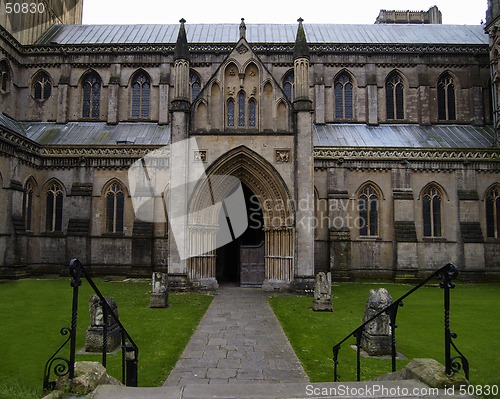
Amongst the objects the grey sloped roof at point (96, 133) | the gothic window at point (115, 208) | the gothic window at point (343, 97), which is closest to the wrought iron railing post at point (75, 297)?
the gothic window at point (115, 208)

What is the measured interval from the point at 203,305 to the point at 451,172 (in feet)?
58.5

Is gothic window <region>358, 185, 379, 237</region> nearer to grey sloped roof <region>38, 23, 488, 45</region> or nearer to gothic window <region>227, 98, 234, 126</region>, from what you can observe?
gothic window <region>227, 98, 234, 126</region>

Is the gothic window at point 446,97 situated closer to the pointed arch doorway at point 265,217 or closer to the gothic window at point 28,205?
the pointed arch doorway at point 265,217

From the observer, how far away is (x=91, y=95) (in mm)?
30812

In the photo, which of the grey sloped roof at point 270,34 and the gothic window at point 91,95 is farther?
the grey sloped roof at point 270,34

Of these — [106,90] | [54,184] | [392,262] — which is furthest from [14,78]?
[392,262]

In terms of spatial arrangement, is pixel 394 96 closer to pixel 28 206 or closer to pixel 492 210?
pixel 492 210

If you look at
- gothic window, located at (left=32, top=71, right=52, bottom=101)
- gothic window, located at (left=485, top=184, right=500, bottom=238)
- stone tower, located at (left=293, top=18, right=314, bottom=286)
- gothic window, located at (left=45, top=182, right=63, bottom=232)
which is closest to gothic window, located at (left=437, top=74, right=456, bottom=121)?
gothic window, located at (left=485, top=184, right=500, bottom=238)

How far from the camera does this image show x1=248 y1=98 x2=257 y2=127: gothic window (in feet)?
67.9

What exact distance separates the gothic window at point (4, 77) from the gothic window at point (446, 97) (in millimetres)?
29631

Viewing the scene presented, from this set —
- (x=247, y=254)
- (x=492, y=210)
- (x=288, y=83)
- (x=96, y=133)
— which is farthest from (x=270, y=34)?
(x=492, y=210)

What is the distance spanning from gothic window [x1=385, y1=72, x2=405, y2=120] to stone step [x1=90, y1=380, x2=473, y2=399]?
1087 inches

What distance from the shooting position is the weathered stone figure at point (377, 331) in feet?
32.2

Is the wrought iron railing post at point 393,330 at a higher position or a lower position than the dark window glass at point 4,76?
lower
